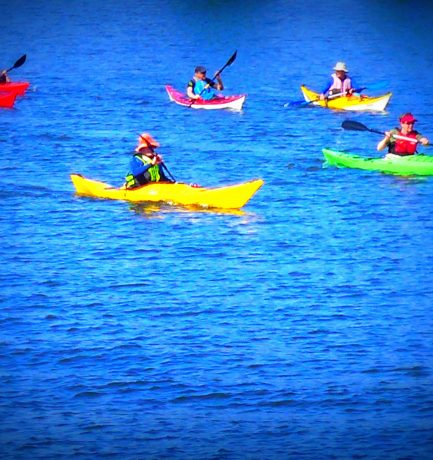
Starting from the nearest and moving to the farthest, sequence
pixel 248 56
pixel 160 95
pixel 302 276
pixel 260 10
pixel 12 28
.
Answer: pixel 302 276 → pixel 160 95 → pixel 248 56 → pixel 12 28 → pixel 260 10

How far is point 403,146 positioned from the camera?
32.5 m

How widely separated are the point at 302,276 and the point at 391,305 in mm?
2213

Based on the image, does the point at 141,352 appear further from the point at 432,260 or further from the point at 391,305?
the point at 432,260

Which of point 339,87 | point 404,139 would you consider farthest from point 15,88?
point 404,139

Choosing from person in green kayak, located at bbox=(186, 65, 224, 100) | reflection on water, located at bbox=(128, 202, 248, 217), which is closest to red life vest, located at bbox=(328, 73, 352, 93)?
person in green kayak, located at bbox=(186, 65, 224, 100)

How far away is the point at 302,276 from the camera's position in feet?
84.3

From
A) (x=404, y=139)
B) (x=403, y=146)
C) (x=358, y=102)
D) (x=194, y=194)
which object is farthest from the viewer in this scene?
(x=358, y=102)

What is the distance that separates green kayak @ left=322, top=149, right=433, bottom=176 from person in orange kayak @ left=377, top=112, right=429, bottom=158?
0.59 ft

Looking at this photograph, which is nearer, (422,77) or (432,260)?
(432,260)

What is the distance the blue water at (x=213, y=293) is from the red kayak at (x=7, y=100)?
58 centimetres

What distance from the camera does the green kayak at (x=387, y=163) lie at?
3262 centimetres

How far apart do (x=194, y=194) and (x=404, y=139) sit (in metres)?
A: 5.60

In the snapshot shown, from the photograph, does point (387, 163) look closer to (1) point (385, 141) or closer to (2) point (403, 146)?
(2) point (403, 146)

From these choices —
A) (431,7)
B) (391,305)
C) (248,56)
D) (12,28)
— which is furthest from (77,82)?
(431,7)
